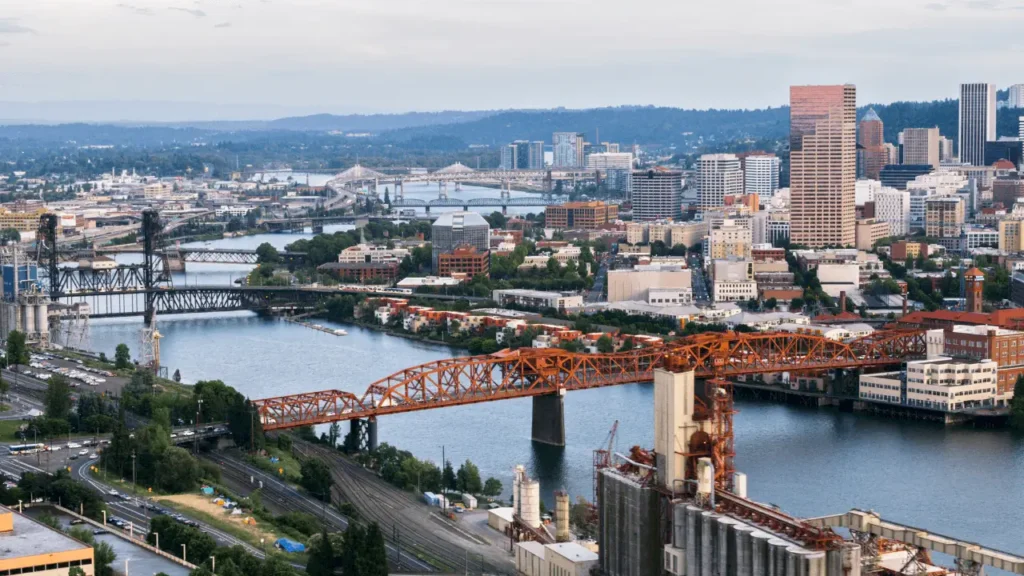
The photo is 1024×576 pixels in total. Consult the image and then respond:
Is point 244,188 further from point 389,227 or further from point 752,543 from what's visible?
point 752,543

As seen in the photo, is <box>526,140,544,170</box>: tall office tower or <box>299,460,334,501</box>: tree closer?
<box>299,460,334,501</box>: tree

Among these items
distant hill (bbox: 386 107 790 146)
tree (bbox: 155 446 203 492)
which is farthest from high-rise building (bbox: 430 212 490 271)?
distant hill (bbox: 386 107 790 146)

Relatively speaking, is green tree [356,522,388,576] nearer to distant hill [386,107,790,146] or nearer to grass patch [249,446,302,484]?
grass patch [249,446,302,484]

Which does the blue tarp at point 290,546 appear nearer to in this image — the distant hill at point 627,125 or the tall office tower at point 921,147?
the tall office tower at point 921,147

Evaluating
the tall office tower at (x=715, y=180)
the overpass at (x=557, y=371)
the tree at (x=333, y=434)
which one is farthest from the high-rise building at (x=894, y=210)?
the tree at (x=333, y=434)

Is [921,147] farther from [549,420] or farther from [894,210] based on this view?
[549,420]

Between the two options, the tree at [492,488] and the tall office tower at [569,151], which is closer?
the tree at [492,488]

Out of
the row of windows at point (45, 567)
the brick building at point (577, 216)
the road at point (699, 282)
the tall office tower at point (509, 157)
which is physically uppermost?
the tall office tower at point (509, 157)
